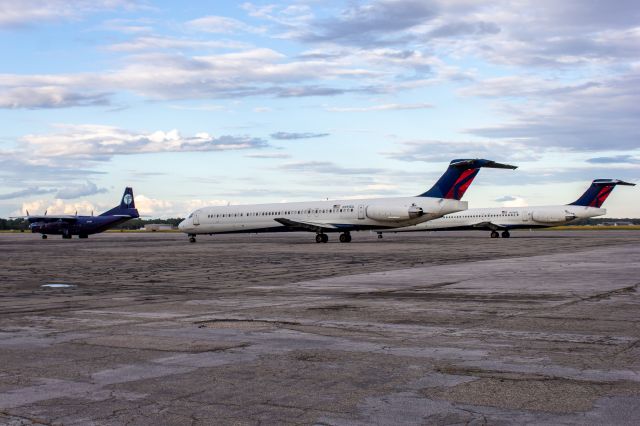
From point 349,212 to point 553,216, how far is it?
23675mm

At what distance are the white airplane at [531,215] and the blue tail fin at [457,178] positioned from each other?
599 inches

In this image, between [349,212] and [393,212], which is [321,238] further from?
[393,212]

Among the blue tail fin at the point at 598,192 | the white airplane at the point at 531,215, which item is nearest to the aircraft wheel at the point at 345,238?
the white airplane at the point at 531,215

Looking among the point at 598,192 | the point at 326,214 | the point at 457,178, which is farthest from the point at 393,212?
the point at 598,192

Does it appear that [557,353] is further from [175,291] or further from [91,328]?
[175,291]

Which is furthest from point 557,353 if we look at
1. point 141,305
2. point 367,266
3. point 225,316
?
point 367,266

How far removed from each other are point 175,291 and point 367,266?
10.2 meters

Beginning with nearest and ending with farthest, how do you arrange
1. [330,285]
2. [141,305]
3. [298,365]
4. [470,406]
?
[470,406], [298,365], [141,305], [330,285]

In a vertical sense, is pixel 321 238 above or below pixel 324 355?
above

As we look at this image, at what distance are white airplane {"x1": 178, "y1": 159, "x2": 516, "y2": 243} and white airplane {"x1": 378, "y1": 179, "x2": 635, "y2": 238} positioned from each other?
39.3 feet

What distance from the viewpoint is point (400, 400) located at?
6.25m

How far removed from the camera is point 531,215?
70375 millimetres

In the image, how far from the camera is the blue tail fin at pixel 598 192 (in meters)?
68.9

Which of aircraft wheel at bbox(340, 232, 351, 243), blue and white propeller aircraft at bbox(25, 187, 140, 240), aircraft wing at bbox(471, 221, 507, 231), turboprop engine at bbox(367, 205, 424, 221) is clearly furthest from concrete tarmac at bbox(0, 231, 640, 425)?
blue and white propeller aircraft at bbox(25, 187, 140, 240)
